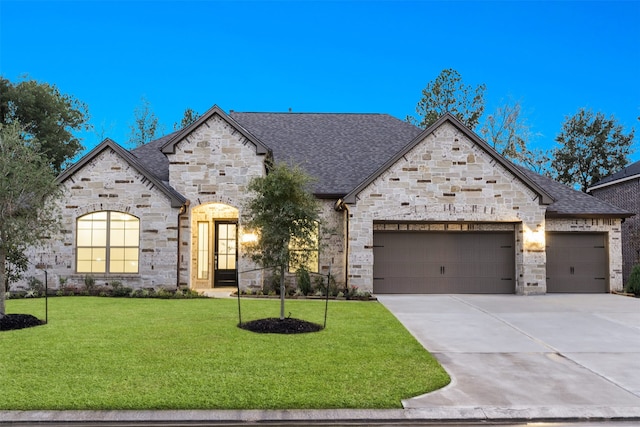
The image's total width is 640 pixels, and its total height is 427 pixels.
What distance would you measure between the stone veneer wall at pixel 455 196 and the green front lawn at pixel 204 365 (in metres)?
6.42

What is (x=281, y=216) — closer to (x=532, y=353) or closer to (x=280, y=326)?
(x=280, y=326)

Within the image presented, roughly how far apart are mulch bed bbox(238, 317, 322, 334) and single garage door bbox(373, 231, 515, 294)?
7602 mm

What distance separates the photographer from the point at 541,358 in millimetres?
7957

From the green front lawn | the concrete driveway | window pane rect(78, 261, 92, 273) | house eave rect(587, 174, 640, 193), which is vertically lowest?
the concrete driveway

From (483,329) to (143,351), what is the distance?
7084mm

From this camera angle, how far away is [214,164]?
1744 centimetres

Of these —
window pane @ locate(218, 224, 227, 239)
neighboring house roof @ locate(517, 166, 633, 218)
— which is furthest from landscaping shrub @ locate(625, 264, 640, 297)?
window pane @ locate(218, 224, 227, 239)

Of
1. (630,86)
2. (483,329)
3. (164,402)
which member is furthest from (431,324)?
(630,86)

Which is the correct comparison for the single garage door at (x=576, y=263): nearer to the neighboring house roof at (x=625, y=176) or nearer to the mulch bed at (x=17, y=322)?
the neighboring house roof at (x=625, y=176)

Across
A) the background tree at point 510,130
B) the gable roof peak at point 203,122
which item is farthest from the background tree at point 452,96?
the gable roof peak at point 203,122

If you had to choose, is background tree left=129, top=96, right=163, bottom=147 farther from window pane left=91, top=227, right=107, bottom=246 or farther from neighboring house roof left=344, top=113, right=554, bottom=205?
neighboring house roof left=344, top=113, right=554, bottom=205

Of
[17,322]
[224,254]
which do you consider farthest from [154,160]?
[17,322]

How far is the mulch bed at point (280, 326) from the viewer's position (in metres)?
9.64

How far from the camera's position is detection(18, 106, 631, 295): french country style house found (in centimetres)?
1669
